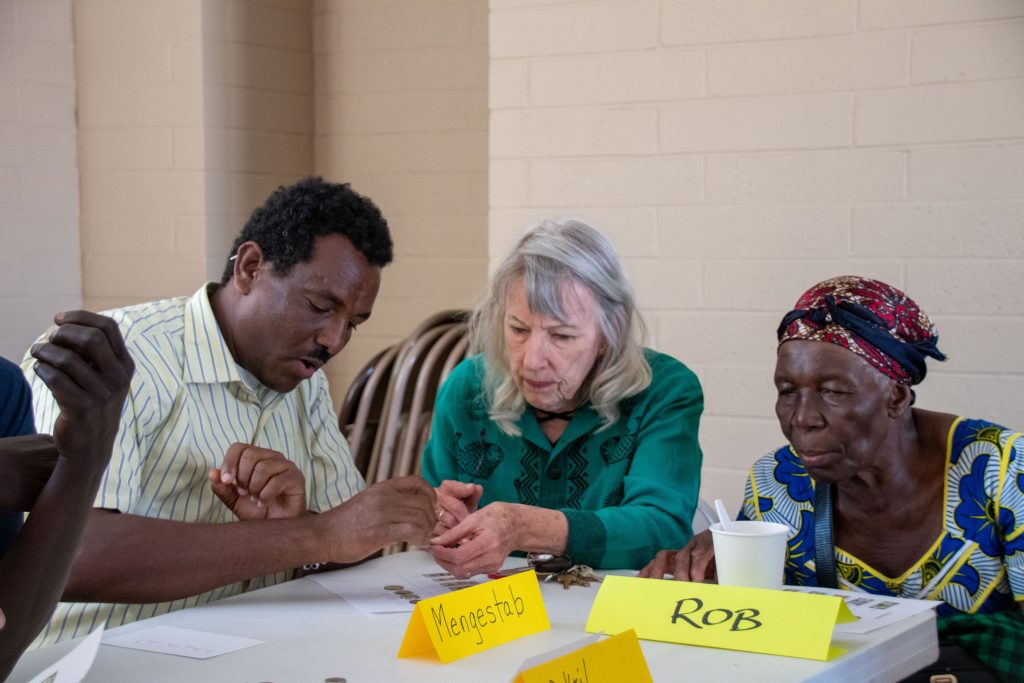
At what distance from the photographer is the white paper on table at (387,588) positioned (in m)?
1.80

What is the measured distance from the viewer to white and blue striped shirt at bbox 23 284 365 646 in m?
1.98

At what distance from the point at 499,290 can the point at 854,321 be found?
75cm

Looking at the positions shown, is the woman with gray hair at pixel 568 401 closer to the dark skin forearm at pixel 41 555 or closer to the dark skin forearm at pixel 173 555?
the dark skin forearm at pixel 173 555

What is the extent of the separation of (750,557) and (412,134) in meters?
2.93

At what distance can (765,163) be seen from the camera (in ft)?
10.4

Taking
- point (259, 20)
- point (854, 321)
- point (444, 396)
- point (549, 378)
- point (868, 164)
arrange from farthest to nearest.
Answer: point (259, 20) < point (868, 164) < point (444, 396) < point (549, 378) < point (854, 321)

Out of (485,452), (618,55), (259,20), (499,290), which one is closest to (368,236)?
(499,290)

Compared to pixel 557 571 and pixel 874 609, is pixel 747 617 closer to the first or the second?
pixel 874 609

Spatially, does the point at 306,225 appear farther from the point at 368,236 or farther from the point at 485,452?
the point at 485,452

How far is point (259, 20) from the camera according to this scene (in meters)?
4.31

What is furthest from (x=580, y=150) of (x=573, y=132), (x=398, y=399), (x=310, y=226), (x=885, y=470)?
(x=885, y=470)

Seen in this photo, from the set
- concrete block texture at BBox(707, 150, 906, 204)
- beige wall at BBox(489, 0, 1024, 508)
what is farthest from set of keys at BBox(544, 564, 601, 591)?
concrete block texture at BBox(707, 150, 906, 204)

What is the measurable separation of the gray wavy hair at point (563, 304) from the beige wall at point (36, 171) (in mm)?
2274

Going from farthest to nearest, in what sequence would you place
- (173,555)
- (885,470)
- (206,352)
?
1. (206,352)
2. (885,470)
3. (173,555)
